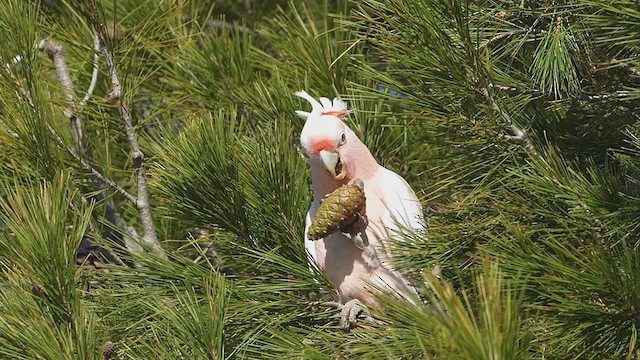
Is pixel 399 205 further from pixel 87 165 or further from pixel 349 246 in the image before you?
pixel 87 165

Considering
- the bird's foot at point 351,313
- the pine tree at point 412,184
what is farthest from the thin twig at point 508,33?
the bird's foot at point 351,313

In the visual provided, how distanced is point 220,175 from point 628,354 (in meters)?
0.73

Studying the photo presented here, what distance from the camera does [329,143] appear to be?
5.38 ft

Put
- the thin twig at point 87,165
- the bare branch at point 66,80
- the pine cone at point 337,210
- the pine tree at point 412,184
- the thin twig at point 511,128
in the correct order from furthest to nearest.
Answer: the bare branch at point 66,80 → the thin twig at point 87,165 → the pine cone at point 337,210 → the thin twig at point 511,128 → the pine tree at point 412,184

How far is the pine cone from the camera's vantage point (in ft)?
4.99

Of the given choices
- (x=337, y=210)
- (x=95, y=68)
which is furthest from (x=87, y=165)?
(x=337, y=210)

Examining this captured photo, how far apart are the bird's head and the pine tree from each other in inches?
2.6

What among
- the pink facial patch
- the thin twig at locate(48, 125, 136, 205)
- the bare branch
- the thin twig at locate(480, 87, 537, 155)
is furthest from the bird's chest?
the bare branch

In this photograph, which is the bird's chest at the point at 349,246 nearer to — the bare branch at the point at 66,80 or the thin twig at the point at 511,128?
the thin twig at the point at 511,128

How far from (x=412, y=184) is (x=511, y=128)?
63cm

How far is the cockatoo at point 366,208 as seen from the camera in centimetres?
163

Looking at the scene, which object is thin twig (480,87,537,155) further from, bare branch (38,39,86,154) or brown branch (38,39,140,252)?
bare branch (38,39,86,154)

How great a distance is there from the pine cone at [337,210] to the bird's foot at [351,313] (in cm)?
11

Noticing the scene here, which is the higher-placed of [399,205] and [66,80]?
[66,80]
